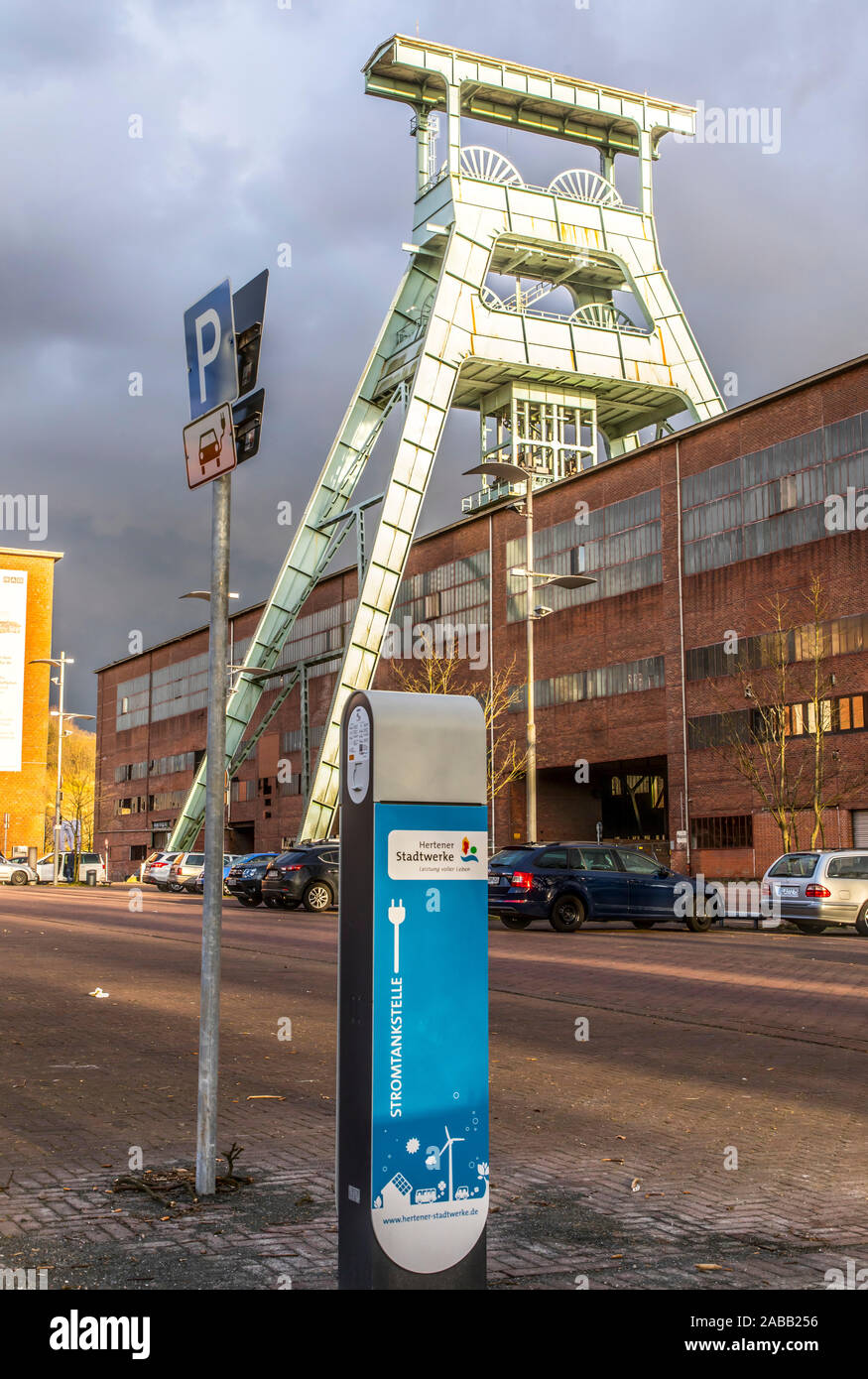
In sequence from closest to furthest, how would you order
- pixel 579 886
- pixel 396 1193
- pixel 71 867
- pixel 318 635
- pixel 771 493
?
pixel 396 1193 < pixel 579 886 < pixel 771 493 < pixel 71 867 < pixel 318 635

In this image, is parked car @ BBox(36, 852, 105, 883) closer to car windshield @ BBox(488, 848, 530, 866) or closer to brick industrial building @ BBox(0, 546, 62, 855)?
brick industrial building @ BBox(0, 546, 62, 855)

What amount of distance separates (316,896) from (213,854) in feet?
92.3

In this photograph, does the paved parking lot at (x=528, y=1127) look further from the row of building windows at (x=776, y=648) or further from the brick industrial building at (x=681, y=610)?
the brick industrial building at (x=681, y=610)

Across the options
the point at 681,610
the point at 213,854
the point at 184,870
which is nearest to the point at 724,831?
the point at 681,610

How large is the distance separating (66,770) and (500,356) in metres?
85.5

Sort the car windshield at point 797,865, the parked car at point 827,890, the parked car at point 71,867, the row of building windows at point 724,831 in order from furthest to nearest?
1. the parked car at point 71,867
2. the row of building windows at point 724,831
3. the car windshield at point 797,865
4. the parked car at point 827,890

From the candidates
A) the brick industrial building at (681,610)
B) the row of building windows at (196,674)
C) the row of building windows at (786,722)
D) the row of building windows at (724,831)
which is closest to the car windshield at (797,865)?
the brick industrial building at (681,610)

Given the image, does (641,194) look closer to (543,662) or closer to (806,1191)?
(543,662)

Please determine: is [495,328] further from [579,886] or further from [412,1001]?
[412,1001]

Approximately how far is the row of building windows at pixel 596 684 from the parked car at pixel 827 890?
77.2 ft

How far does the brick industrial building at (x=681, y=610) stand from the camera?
41781 millimetres

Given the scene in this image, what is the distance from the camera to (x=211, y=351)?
6023 mm

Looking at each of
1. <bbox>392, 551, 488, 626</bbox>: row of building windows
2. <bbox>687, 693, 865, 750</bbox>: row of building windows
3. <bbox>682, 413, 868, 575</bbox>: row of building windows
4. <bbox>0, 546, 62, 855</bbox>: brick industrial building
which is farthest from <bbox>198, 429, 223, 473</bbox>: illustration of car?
<bbox>0, 546, 62, 855</bbox>: brick industrial building

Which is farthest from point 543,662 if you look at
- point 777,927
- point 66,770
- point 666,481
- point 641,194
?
point 66,770
